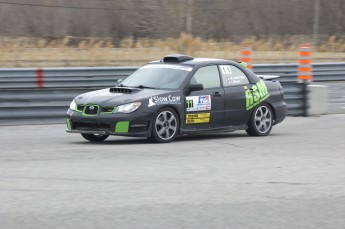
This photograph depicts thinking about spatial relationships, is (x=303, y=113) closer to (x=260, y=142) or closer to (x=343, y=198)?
(x=260, y=142)

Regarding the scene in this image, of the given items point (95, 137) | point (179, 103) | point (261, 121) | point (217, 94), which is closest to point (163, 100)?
point (179, 103)

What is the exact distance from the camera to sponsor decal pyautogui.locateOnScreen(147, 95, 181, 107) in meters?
12.2

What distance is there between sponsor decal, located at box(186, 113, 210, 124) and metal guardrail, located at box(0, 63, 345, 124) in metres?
3.39

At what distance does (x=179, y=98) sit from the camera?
12.5 meters

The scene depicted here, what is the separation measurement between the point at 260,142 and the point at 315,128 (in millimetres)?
2870

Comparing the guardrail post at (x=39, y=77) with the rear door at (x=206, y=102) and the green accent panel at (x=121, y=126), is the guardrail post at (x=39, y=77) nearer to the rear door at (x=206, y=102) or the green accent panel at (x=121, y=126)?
the rear door at (x=206, y=102)

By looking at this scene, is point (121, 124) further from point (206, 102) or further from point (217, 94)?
point (217, 94)

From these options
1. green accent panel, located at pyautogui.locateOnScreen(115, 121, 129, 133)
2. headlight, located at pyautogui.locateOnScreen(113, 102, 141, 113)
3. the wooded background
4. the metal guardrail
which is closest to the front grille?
headlight, located at pyautogui.locateOnScreen(113, 102, 141, 113)

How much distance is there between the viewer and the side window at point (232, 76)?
1337 cm

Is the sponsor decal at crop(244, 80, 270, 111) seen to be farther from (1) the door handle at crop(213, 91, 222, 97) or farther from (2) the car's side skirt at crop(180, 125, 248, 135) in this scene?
(1) the door handle at crop(213, 91, 222, 97)

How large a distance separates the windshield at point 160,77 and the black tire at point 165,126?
1.80 feet

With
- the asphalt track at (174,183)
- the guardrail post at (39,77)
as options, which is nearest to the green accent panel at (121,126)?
the asphalt track at (174,183)

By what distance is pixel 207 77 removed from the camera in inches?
518

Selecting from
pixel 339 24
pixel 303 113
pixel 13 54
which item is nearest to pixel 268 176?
pixel 303 113
